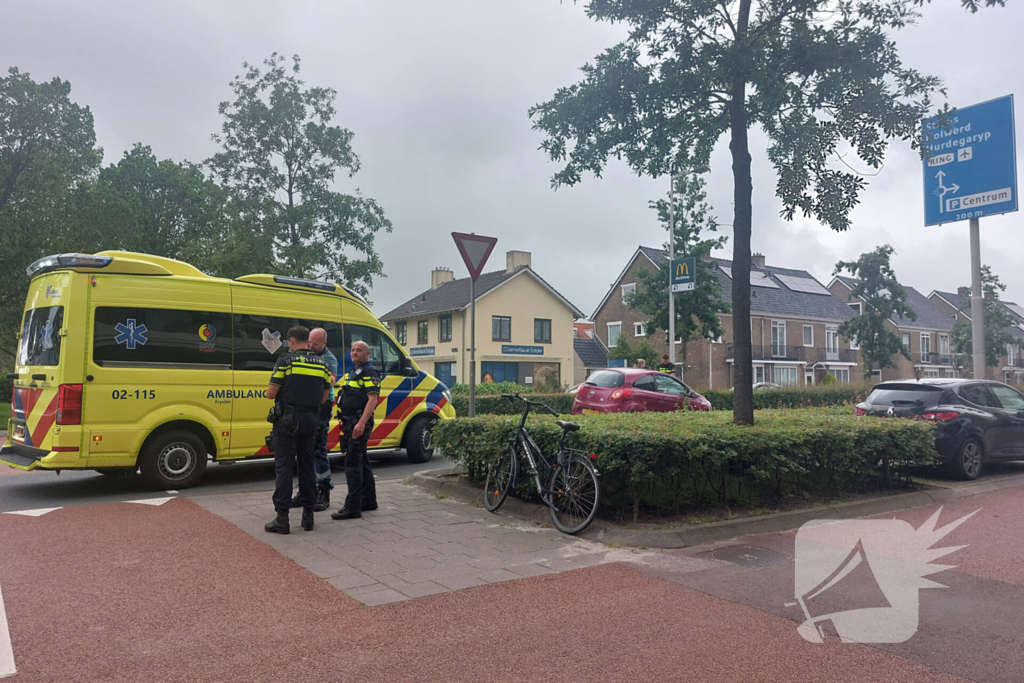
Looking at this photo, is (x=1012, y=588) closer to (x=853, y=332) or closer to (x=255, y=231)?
(x=255, y=231)

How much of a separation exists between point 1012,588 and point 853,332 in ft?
141

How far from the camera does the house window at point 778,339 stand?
5238 cm

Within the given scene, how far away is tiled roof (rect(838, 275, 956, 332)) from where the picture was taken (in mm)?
62781

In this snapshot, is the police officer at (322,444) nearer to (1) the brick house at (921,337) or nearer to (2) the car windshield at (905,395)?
(2) the car windshield at (905,395)

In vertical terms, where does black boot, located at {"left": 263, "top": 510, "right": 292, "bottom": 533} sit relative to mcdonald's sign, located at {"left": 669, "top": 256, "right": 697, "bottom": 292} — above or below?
below

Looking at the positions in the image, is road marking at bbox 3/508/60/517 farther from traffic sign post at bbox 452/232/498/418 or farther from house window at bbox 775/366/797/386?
house window at bbox 775/366/797/386

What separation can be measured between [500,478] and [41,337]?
565 centimetres

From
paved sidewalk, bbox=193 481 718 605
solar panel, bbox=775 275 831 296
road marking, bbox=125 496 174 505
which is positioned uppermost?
solar panel, bbox=775 275 831 296

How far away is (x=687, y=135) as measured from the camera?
32.5 ft

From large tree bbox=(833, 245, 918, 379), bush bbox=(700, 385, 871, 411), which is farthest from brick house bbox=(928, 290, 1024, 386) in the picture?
bush bbox=(700, 385, 871, 411)

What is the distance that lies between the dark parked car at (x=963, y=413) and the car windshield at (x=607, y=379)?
16.9 ft

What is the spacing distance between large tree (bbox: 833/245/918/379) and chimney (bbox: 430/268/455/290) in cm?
2625

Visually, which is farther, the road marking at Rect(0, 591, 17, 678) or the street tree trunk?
the street tree trunk

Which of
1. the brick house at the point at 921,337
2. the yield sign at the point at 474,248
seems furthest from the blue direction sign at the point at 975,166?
the brick house at the point at 921,337
